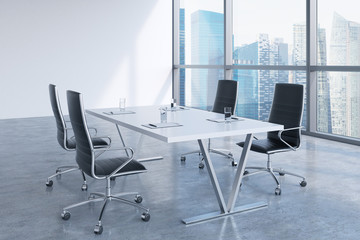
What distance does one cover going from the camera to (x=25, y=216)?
3.66m

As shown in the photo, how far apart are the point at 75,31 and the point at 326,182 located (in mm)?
7294

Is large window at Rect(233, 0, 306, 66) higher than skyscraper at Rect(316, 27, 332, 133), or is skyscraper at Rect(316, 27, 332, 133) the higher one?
large window at Rect(233, 0, 306, 66)

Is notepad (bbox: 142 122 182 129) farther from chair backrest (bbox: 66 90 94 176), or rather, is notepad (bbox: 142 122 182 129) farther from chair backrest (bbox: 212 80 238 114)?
chair backrest (bbox: 212 80 238 114)

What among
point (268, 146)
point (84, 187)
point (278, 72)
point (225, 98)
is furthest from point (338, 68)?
point (84, 187)

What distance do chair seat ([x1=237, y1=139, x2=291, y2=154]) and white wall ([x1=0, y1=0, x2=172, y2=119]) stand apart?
6639 millimetres

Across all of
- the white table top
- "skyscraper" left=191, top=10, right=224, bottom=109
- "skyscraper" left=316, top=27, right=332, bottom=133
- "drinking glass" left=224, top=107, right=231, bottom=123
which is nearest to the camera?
the white table top

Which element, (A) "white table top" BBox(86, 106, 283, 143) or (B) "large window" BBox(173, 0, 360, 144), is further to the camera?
(B) "large window" BBox(173, 0, 360, 144)

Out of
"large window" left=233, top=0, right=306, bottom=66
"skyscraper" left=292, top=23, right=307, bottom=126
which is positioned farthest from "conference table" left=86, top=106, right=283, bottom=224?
"large window" left=233, top=0, right=306, bottom=66

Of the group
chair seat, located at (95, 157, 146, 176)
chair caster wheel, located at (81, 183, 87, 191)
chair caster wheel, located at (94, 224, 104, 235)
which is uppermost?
chair seat, located at (95, 157, 146, 176)

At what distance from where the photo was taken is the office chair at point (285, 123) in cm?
434

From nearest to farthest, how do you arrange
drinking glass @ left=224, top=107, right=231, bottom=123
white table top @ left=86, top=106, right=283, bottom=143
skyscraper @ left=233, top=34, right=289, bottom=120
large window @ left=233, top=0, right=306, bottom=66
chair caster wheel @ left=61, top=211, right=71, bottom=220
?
1. white table top @ left=86, top=106, right=283, bottom=143
2. chair caster wheel @ left=61, top=211, right=71, bottom=220
3. drinking glass @ left=224, top=107, right=231, bottom=123
4. large window @ left=233, top=0, right=306, bottom=66
5. skyscraper @ left=233, top=34, right=289, bottom=120

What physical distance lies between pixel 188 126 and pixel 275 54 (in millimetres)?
4843

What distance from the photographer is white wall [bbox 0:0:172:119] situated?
968 cm

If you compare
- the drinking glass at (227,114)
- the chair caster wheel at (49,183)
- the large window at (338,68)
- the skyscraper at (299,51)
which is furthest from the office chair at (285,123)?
the skyscraper at (299,51)
